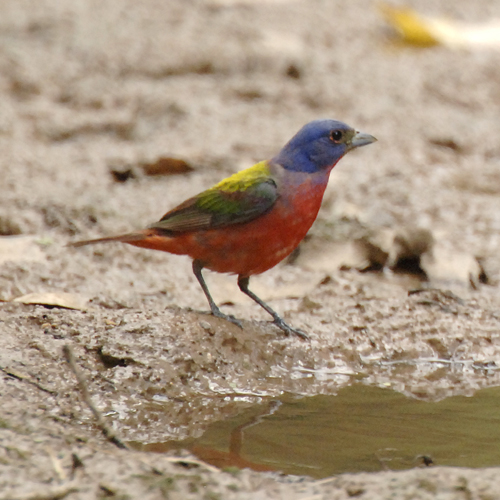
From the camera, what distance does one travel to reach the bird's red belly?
430 centimetres

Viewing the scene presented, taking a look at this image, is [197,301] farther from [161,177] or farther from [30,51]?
[30,51]

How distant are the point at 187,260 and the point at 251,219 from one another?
1.58 m

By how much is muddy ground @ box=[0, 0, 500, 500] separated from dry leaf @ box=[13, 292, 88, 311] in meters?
0.03

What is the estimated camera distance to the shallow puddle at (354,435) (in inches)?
127

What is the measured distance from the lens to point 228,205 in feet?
14.3

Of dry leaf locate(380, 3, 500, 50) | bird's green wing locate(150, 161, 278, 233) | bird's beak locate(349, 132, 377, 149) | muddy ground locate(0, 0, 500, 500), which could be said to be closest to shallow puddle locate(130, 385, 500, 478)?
muddy ground locate(0, 0, 500, 500)

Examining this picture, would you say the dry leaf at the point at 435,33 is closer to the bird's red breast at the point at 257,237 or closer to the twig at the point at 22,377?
the bird's red breast at the point at 257,237

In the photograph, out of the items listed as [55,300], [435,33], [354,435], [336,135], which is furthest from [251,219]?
[435,33]

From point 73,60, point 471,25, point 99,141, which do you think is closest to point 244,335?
point 99,141

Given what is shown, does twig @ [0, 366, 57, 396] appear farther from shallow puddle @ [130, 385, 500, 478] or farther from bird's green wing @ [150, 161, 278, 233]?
bird's green wing @ [150, 161, 278, 233]

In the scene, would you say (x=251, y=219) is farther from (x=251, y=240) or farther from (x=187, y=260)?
(x=187, y=260)

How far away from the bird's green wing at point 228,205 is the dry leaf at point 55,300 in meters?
0.56

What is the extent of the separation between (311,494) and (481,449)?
876 mm

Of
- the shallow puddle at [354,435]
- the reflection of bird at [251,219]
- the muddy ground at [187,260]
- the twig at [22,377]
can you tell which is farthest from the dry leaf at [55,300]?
the shallow puddle at [354,435]
